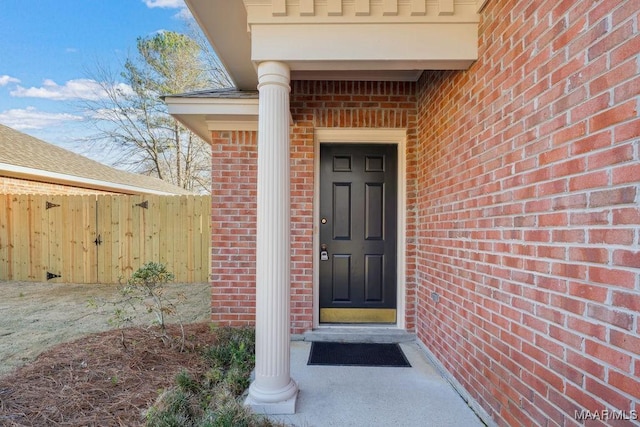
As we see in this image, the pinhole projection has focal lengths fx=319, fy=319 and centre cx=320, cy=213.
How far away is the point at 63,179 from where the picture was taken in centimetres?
763

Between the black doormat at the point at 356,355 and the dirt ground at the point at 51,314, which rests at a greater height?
the black doormat at the point at 356,355

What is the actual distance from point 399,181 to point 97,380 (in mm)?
3380

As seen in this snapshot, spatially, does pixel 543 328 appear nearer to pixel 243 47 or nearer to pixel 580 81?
pixel 580 81

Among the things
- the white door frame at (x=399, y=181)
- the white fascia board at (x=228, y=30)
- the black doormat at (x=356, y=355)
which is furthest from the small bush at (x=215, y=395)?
the white fascia board at (x=228, y=30)

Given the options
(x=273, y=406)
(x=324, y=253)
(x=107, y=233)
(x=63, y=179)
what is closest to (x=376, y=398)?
(x=273, y=406)

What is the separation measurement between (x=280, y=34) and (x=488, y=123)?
60.5 inches

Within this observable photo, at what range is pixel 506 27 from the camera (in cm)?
190

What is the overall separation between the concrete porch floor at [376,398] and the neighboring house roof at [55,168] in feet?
25.2

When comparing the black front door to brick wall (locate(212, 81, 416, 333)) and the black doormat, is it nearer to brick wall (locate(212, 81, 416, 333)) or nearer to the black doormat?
brick wall (locate(212, 81, 416, 333))

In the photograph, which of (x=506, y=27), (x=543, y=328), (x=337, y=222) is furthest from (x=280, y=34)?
(x=543, y=328)

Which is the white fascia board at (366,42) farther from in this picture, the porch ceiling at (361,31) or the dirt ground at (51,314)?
the dirt ground at (51,314)

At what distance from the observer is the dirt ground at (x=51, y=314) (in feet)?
11.2

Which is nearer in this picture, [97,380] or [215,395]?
[215,395]

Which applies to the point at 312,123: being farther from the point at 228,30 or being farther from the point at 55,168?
the point at 55,168
